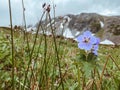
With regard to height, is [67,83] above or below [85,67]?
below

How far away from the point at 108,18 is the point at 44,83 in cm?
4843

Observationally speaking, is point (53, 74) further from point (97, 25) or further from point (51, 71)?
point (97, 25)

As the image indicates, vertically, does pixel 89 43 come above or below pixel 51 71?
above

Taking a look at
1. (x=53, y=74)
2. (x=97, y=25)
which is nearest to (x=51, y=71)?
(x=53, y=74)

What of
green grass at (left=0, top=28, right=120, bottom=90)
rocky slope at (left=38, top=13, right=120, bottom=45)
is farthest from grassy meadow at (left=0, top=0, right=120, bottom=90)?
rocky slope at (left=38, top=13, right=120, bottom=45)

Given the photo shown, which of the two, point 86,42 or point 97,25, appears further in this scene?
point 97,25


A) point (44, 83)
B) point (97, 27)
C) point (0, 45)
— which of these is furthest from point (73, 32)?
point (44, 83)

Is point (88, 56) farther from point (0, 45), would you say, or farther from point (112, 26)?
point (112, 26)

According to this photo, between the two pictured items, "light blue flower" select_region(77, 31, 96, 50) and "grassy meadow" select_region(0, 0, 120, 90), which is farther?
"grassy meadow" select_region(0, 0, 120, 90)

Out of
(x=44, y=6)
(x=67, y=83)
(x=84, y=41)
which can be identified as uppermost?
(x=44, y=6)

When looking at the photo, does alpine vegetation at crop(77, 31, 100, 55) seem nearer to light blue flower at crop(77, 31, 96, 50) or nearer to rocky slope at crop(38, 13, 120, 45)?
light blue flower at crop(77, 31, 96, 50)

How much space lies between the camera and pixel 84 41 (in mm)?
1956

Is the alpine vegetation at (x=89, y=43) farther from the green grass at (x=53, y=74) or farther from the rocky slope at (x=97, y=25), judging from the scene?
the rocky slope at (x=97, y=25)

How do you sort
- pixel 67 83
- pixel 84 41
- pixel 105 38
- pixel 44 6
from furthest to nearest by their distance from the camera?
1. pixel 105 38
2. pixel 67 83
3. pixel 44 6
4. pixel 84 41
